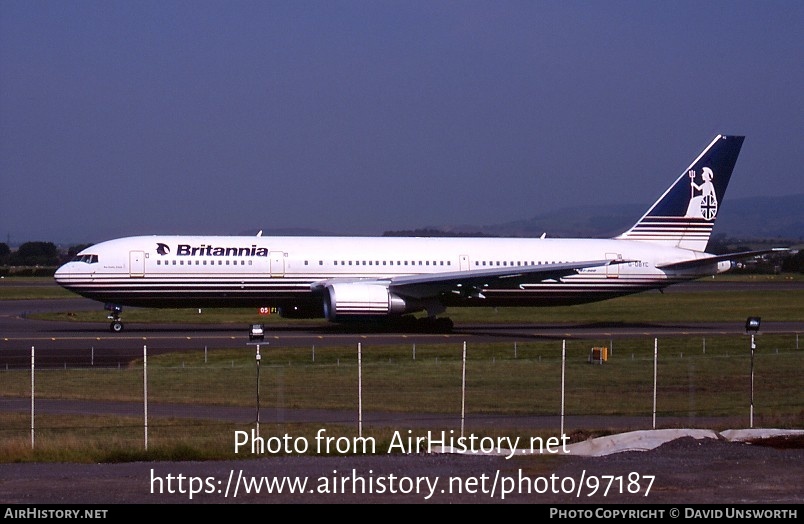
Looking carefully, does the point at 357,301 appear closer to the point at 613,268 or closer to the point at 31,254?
the point at 613,268

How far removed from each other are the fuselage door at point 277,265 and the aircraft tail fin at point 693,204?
16.8m

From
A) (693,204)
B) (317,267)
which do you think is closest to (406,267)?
(317,267)

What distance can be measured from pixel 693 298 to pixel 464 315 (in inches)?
945

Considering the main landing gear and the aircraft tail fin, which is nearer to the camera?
the main landing gear

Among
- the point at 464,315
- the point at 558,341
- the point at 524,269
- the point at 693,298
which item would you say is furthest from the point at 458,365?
the point at 693,298

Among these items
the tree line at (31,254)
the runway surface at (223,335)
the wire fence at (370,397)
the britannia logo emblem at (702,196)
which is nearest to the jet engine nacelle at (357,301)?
the runway surface at (223,335)

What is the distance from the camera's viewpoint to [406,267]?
46.0 m

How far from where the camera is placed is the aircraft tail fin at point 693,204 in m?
49.9

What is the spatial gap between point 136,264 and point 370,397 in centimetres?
2073

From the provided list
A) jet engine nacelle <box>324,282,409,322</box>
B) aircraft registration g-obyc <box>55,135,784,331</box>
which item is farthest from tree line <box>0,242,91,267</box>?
jet engine nacelle <box>324,282,409,322</box>

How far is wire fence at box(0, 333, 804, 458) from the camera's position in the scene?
69.0ft

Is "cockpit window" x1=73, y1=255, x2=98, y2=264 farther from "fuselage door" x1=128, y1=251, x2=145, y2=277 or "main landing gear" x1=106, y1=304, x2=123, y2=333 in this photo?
"main landing gear" x1=106, y1=304, x2=123, y2=333

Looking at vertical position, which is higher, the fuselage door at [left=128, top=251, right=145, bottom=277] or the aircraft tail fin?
the aircraft tail fin

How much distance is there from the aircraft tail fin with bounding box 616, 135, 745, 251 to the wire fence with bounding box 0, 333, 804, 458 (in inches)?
658
